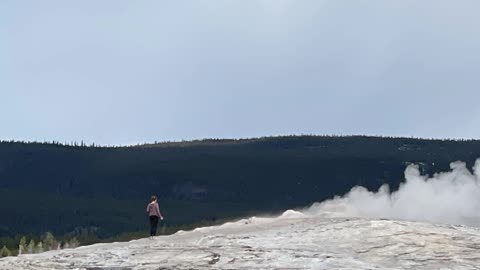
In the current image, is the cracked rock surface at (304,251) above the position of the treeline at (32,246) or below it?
above

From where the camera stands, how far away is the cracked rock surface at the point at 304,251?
96.5 ft

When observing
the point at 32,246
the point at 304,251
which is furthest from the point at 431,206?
the point at 304,251

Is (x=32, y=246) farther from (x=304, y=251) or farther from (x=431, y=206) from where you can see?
(x=304, y=251)

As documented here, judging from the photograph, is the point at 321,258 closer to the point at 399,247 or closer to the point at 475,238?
the point at 399,247

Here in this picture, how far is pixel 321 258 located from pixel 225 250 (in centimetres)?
278

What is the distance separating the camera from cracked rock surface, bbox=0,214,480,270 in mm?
29422

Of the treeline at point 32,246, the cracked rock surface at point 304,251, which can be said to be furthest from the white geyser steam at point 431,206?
the cracked rock surface at point 304,251

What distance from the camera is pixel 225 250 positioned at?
1211 inches

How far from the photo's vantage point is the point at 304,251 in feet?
99.7

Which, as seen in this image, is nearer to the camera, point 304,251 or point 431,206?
point 304,251

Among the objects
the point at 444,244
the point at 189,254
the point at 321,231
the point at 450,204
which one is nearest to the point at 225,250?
the point at 189,254

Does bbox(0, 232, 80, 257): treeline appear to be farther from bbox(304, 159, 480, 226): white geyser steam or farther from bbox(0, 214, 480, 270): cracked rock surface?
bbox(0, 214, 480, 270): cracked rock surface

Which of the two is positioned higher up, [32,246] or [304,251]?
[304,251]

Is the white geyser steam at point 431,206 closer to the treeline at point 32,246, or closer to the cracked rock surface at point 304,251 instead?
the treeline at point 32,246
